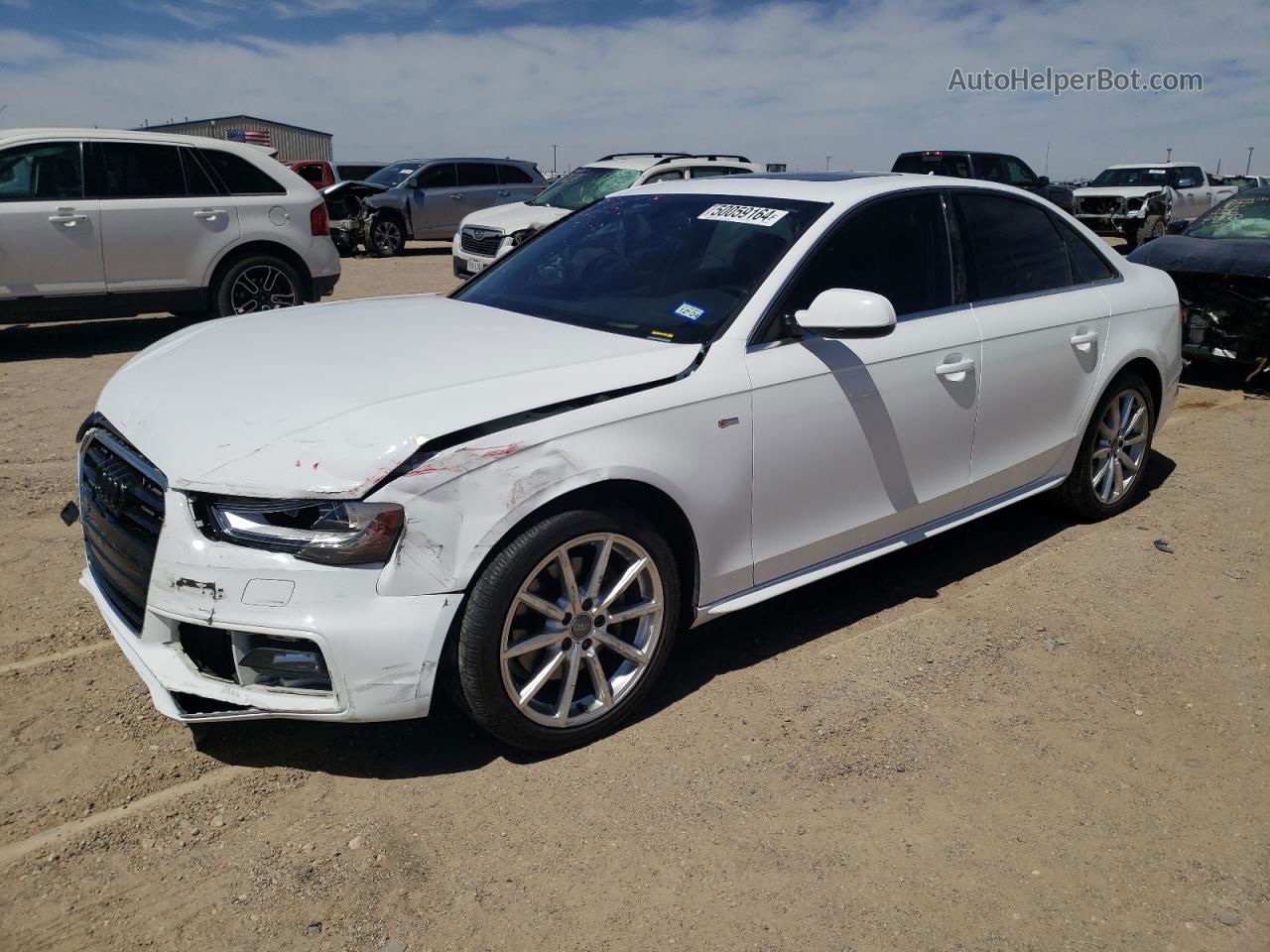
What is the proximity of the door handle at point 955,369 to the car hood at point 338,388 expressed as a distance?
1.17 m

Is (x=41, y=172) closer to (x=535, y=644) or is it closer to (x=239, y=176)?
(x=239, y=176)

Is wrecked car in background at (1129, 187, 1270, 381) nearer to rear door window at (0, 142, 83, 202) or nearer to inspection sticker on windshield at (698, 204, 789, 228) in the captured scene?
inspection sticker on windshield at (698, 204, 789, 228)

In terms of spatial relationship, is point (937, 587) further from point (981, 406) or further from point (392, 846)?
point (392, 846)

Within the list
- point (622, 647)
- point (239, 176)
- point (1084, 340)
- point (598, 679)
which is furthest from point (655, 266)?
point (239, 176)

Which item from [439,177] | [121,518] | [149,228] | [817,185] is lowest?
[121,518]

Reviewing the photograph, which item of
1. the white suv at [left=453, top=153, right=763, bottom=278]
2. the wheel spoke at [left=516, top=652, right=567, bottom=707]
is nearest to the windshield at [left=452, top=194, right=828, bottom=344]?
the wheel spoke at [left=516, top=652, right=567, bottom=707]

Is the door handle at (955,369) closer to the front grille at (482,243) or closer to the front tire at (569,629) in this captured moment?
the front tire at (569,629)

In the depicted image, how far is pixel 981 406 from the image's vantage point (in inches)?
159

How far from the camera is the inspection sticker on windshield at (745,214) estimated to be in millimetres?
3693

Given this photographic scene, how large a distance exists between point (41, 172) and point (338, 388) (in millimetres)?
6923

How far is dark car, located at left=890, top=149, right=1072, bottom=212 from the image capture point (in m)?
17.5

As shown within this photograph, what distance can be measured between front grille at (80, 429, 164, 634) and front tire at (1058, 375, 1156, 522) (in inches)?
159

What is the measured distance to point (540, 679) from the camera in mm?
2930

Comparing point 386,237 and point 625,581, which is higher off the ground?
point 386,237
